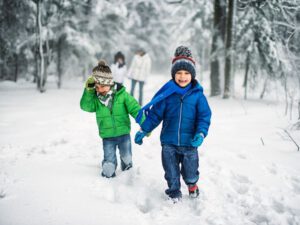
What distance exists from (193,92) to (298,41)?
20.6 ft

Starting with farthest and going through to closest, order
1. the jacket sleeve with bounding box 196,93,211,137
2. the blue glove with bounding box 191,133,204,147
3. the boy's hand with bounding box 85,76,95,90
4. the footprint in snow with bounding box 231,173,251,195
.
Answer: the boy's hand with bounding box 85,76,95,90 → the footprint in snow with bounding box 231,173,251,195 → the jacket sleeve with bounding box 196,93,211,137 → the blue glove with bounding box 191,133,204,147

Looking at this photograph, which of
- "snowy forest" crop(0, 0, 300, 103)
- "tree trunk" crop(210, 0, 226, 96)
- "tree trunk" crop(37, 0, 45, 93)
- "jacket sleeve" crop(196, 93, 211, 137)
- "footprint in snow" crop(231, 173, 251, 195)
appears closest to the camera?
"jacket sleeve" crop(196, 93, 211, 137)

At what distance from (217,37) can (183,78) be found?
9.86m

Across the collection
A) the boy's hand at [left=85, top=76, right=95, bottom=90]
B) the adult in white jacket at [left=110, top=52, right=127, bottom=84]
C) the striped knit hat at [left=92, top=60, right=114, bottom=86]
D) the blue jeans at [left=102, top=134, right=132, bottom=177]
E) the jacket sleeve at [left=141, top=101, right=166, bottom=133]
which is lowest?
the blue jeans at [left=102, top=134, right=132, bottom=177]

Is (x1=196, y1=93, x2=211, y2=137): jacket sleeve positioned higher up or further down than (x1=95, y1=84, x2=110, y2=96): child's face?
further down

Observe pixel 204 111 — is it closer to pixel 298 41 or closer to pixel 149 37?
pixel 298 41

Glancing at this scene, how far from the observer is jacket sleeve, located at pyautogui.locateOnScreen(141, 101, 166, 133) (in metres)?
3.59

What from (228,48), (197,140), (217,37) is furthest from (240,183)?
(217,37)

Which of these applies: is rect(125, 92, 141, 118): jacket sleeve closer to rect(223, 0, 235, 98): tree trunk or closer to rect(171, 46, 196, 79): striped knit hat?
rect(171, 46, 196, 79): striped knit hat

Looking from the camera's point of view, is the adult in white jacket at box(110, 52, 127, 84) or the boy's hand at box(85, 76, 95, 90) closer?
the boy's hand at box(85, 76, 95, 90)

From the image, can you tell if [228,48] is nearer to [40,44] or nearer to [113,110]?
[113,110]

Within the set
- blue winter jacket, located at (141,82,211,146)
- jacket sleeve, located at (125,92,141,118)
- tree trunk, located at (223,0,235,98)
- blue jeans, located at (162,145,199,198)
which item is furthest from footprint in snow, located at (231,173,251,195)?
tree trunk, located at (223,0,235,98)

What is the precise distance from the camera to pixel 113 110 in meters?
4.22

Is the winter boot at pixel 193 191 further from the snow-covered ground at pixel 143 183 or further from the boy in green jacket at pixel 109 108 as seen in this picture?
the boy in green jacket at pixel 109 108
